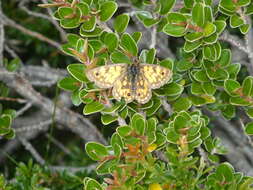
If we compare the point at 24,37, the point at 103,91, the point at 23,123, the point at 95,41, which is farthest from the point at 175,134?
the point at 24,37

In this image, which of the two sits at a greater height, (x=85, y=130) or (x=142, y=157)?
(x=142, y=157)

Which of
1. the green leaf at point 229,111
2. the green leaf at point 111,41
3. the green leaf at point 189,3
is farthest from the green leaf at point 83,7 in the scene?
the green leaf at point 229,111

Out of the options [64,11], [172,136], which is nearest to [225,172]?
[172,136]

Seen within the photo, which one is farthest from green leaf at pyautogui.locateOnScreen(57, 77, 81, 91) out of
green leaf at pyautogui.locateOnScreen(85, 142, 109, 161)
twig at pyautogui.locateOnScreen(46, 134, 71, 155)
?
twig at pyautogui.locateOnScreen(46, 134, 71, 155)

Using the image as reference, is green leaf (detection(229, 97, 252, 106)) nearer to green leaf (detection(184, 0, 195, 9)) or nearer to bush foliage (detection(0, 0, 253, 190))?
bush foliage (detection(0, 0, 253, 190))

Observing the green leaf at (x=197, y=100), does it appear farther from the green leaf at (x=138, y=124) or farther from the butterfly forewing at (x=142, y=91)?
the green leaf at (x=138, y=124)

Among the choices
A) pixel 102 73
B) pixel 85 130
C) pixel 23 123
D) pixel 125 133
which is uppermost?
pixel 102 73

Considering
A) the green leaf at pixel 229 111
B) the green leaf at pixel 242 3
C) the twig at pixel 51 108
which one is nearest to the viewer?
the green leaf at pixel 242 3

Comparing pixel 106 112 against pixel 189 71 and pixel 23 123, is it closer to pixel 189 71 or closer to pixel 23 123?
pixel 189 71
